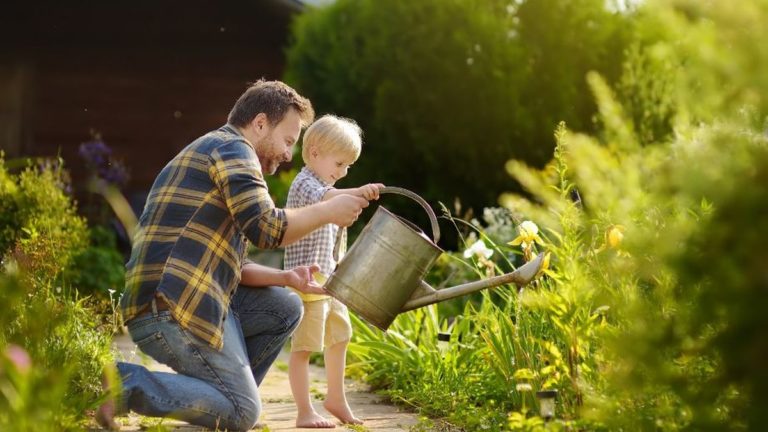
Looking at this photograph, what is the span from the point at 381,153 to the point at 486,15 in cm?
Result: 145

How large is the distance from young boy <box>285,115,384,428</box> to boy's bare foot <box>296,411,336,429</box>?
2 centimetres

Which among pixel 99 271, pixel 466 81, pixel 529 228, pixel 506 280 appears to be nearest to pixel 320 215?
pixel 506 280

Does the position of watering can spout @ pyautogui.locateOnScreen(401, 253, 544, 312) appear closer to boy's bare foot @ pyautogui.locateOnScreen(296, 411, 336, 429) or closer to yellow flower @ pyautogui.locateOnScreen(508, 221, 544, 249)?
yellow flower @ pyautogui.locateOnScreen(508, 221, 544, 249)

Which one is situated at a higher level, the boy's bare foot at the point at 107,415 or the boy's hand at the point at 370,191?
the boy's hand at the point at 370,191

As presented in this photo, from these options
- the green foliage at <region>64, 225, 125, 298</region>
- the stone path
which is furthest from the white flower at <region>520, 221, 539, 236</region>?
the green foliage at <region>64, 225, 125, 298</region>

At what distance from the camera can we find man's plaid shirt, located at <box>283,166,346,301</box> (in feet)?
14.2

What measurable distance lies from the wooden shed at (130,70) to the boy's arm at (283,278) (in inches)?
296

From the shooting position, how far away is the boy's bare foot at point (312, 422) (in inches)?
164

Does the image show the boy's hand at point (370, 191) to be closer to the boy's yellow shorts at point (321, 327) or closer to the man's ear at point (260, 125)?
the man's ear at point (260, 125)

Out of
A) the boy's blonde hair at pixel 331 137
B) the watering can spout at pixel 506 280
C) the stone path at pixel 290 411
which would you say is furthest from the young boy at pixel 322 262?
the watering can spout at pixel 506 280

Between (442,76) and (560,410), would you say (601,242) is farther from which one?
(442,76)

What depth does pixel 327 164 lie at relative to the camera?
438 centimetres

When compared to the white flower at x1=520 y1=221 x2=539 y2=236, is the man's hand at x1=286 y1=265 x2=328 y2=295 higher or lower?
lower

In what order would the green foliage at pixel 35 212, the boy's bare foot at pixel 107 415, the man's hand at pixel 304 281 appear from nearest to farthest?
the boy's bare foot at pixel 107 415 → the man's hand at pixel 304 281 → the green foliage at pixel 35 212
